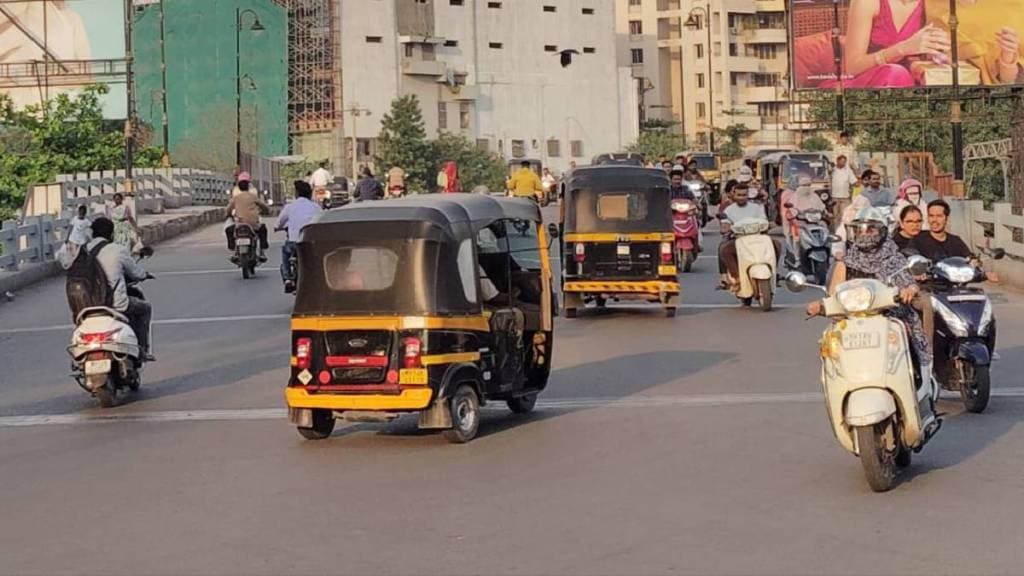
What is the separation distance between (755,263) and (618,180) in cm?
204

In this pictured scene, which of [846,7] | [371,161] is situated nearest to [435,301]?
[846,7]

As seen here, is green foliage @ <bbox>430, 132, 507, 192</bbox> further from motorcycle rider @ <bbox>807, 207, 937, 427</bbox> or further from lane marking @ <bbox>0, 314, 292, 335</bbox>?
motorcycle rider @ <bbox>807, 207, 937, 427</bbox>

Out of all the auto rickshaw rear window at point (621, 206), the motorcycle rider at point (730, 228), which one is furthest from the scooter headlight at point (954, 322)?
the auto rickshaw rear window at point (621, 206)

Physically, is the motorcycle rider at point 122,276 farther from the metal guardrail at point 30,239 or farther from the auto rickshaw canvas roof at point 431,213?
the metal guardrail at point 30,239

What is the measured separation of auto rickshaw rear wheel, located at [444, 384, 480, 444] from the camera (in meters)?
11.6

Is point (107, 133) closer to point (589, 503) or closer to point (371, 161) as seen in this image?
point (371, 161)

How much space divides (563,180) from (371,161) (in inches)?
2802

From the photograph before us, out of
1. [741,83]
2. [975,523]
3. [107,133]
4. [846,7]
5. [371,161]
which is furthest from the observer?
[741,83]

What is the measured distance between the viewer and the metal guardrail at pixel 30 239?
1110 inches

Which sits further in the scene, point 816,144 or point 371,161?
point 371,161

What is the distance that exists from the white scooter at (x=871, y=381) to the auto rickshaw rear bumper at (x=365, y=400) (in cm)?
310

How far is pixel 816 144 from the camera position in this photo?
85.8 metres

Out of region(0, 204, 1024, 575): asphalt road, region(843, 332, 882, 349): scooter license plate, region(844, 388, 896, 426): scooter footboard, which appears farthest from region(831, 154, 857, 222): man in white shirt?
region(844, 388, 896, 426): scooter footboard

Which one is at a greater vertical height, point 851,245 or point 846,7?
point 846,7
